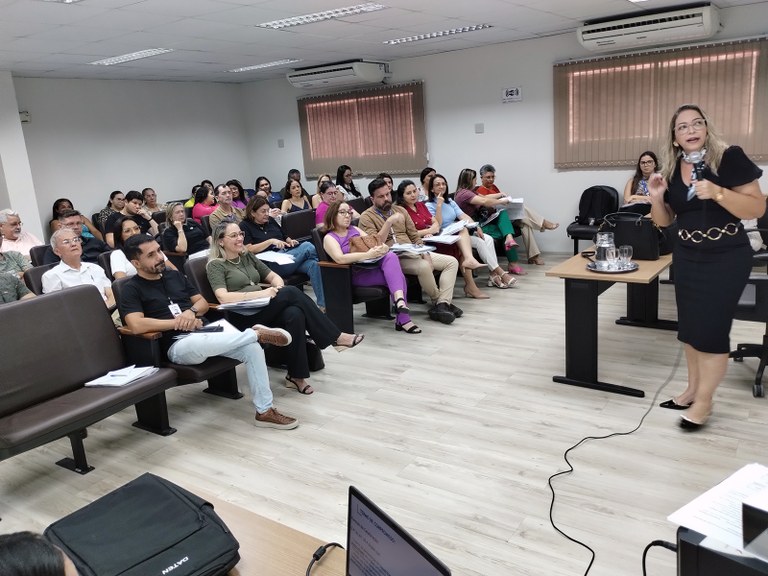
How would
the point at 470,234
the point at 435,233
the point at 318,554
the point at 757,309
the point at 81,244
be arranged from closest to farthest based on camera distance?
the point at 318,554 → the point at 757,309 → the point at 81,244 → the point at 435,233 → the point at 470,234

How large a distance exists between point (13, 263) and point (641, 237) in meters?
4.50

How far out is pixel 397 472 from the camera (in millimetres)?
2982

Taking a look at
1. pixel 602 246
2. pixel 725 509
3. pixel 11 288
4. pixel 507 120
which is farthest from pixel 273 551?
pixel 507 120

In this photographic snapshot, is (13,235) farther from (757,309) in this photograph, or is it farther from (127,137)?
(757,309)

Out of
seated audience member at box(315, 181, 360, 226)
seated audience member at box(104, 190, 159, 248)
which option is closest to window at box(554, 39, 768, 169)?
seated audience member at box(315, 181, 360, 226)

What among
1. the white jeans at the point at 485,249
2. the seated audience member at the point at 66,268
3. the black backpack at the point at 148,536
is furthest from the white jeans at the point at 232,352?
the white jeans at the point at 485,249

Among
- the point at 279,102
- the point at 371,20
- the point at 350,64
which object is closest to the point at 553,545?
the point at 371,20

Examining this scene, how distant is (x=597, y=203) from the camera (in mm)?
7297

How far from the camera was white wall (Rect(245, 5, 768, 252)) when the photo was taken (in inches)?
301

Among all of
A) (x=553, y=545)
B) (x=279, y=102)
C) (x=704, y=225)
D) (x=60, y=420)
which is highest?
(x=279, y=102)

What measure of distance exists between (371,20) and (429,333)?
3.03m

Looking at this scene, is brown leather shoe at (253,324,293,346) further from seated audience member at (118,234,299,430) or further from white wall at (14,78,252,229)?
white wall at (14,78,252,229)

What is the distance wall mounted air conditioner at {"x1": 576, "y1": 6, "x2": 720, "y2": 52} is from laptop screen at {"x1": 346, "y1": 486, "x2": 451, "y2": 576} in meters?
6.48

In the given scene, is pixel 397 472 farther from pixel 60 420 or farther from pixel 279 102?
pixel 279 102
